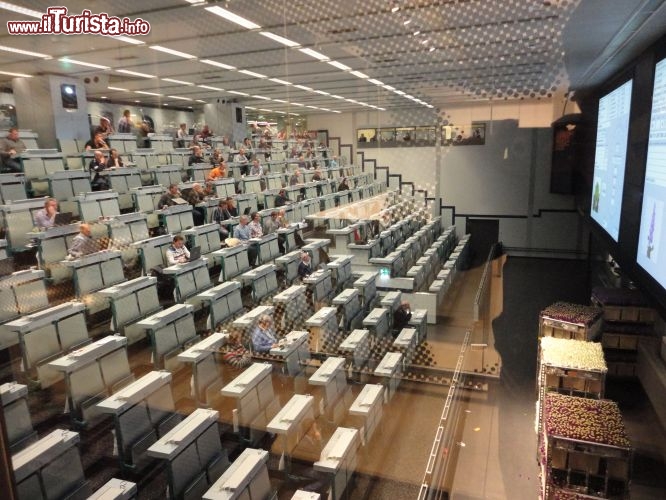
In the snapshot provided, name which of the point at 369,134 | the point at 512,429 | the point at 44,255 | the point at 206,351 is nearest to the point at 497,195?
the point at 369,134

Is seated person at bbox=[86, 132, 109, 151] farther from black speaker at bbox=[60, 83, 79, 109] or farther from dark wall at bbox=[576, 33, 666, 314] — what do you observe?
dark wall at bbox=[576, 33, 666, 314]

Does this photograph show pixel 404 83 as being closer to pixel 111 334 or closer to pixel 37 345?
pixel 111 334

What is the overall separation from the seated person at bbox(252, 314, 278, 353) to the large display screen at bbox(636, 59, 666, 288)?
7.88 ft

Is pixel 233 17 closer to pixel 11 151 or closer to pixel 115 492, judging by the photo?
pixel 11 151

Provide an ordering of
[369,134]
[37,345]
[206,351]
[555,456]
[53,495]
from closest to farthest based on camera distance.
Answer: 1. [53,495]
2. [555,456]
3. [37,345]
4. [206,351]
5. [369,134]

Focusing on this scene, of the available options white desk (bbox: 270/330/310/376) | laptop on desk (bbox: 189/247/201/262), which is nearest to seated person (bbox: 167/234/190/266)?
laptop on desk (bbox: 189/247/201/262)

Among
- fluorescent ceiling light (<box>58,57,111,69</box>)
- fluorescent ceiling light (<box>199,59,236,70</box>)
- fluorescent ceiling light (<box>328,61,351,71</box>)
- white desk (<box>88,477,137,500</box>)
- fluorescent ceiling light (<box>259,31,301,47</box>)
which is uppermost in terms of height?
fluorescent ceiling light (<box>259,31,301,47</box>)

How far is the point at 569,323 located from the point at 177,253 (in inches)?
120

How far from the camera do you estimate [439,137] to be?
375 cm

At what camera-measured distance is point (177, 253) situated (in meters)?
3.63

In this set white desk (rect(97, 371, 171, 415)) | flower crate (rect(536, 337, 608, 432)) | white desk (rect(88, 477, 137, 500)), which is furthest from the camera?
flower crate (rect(536, 337, 608, 432))

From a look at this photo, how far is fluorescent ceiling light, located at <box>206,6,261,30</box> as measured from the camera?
3020mm

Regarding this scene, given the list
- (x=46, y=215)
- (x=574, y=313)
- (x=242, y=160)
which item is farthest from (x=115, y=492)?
(x=242, y=160)

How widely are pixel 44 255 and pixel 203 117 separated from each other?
2240mm
